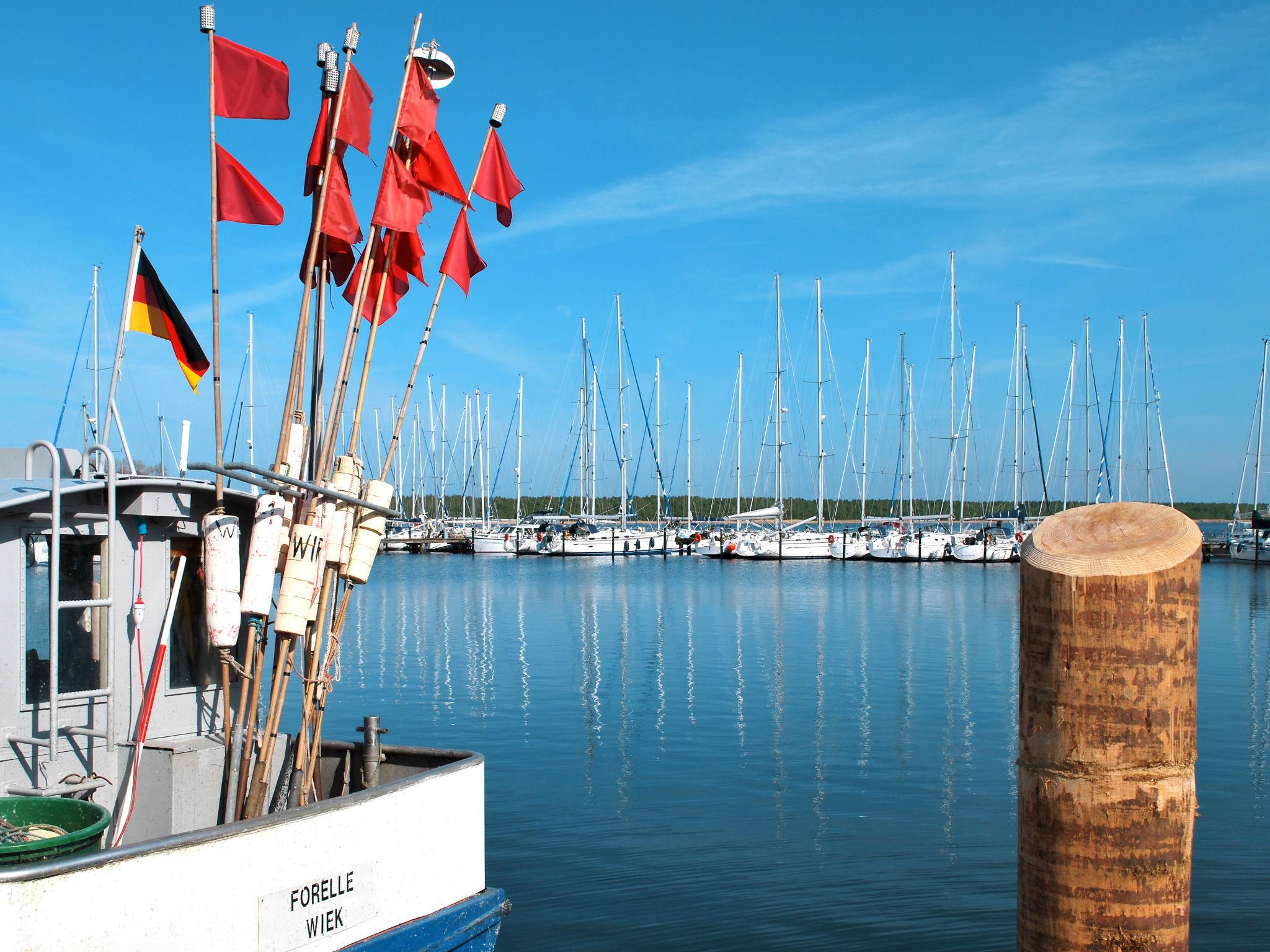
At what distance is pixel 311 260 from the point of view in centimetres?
790

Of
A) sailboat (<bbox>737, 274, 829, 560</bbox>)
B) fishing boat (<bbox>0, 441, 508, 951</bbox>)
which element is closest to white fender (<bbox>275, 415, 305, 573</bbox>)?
fishing boat (<bbox>0, 441, 508, 951</bbox>)

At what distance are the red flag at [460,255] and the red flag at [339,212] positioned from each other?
762mm

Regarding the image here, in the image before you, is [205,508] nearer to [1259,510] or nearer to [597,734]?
[597,734]

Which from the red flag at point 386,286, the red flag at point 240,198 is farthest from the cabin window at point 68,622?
the red flag at point 386,286

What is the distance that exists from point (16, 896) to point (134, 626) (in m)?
2.81

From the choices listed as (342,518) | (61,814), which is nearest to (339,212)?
(342,518)

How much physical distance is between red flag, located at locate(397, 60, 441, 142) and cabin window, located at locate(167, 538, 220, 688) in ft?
11.0

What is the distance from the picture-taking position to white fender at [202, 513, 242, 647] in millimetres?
6945

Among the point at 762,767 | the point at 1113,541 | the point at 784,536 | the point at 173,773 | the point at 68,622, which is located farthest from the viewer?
the point at 784,536

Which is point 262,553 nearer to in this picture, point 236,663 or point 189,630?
point 236,663

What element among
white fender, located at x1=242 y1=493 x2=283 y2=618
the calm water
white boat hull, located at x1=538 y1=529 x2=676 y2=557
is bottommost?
the calm water

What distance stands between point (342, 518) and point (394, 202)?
2.32m

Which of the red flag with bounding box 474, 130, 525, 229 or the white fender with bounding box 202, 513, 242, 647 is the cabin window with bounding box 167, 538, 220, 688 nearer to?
the white fender with bounding box 202, 513, 242, 647

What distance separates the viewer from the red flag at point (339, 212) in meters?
8.06
